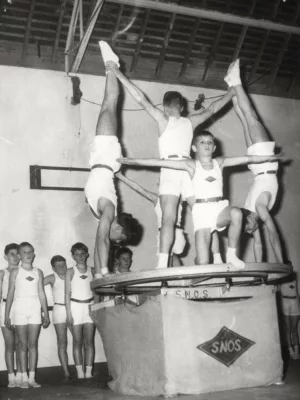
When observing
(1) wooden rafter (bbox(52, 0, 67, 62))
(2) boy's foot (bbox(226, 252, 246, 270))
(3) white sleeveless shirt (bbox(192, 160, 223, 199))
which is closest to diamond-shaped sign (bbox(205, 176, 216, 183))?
(3) white sleeveless shirt (bbox(192, 160, 223, 199))

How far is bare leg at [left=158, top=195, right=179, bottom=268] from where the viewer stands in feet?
19.4

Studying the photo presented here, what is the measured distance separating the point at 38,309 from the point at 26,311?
18 centimetres

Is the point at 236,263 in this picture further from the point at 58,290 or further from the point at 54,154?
the point at 54,154

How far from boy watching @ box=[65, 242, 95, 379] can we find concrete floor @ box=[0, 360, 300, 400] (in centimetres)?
31

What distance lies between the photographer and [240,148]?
Result: 396 inches

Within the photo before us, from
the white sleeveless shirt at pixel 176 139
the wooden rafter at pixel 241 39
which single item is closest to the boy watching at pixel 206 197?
the white sleeveless shirt at pixel 176 139

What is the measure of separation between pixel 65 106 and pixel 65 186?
1.46m

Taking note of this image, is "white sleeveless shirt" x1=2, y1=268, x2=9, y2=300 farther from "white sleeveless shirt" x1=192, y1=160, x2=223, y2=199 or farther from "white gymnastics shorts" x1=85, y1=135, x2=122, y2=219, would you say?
"white sleeveless shirt" x1=192, y1=160, x2=223, y2=199

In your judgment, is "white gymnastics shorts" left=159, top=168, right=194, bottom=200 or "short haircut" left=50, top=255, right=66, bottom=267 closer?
"white gymnastics shorts" left=159, top=168, right=194, bottom=200

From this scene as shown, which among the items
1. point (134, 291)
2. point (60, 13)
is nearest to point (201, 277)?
point (134, 291)

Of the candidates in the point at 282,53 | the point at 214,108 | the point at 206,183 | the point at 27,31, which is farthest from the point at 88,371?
the point at 282,53

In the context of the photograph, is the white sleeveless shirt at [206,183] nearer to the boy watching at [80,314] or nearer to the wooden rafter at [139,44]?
the boy watching at [80,314]

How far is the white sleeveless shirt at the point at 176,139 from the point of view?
20.9ft

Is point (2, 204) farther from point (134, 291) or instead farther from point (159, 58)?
point (159, 58)
